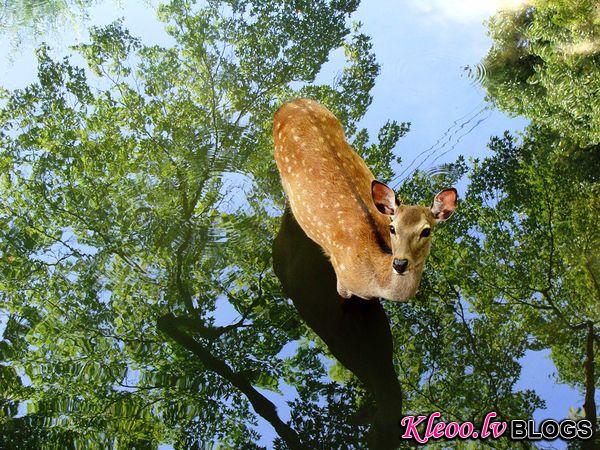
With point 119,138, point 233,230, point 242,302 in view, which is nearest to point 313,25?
point 119,138

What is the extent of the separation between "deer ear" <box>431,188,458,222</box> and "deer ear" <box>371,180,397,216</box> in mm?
185

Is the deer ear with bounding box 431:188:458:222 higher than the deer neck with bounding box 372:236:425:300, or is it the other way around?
the deer ear with bounding box 431:188:458:222

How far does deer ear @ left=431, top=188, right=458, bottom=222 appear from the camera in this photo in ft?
9.59

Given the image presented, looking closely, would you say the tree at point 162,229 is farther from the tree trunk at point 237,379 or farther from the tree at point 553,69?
the tree at point 553,69

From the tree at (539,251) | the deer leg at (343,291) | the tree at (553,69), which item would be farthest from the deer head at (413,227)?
the tree at (553,69)

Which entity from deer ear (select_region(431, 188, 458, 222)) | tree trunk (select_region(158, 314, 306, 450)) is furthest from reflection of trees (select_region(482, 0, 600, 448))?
tree trunk (select_region(158, 314, 306, 450))

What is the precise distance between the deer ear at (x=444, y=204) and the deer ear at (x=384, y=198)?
19 centimetres

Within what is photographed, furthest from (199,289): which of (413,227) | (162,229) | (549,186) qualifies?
(549,186)

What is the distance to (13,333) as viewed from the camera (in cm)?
356

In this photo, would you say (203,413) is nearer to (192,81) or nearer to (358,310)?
(358,310)

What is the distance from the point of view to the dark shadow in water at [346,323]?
3.15 meters

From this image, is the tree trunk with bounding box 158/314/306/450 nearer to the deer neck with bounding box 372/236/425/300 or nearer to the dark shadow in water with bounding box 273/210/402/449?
the dark shadow in water with bounding box 273/210/402/449

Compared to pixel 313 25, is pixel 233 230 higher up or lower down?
lower down

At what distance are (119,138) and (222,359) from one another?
2.02 meters
